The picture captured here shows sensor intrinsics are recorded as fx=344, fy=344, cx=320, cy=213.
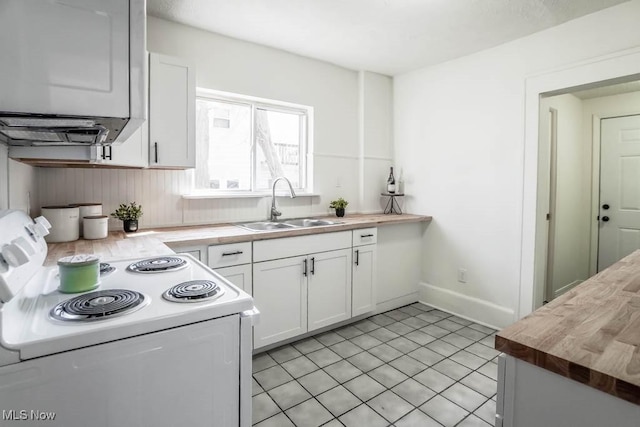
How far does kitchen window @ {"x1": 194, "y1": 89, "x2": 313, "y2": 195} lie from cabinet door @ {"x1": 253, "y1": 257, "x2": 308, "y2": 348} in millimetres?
883

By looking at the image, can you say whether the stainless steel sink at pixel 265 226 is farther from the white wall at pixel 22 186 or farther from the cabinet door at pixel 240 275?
the white wall at pixel 22 186

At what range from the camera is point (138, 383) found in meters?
0.92

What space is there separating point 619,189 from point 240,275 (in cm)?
425

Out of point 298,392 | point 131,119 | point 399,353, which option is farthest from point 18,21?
point 399,353

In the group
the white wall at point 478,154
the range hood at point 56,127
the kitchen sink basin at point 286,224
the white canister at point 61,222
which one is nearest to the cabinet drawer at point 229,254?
the kitchen sink basin at point 286,224

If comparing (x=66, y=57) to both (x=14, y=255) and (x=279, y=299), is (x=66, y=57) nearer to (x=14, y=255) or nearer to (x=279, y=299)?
(x=14, y=255)

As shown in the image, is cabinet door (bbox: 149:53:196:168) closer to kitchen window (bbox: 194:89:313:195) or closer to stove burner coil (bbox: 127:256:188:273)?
kitchen window (bbox: 194:89:313:195)

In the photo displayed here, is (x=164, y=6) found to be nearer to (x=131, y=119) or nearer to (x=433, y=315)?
(x=131, y=119)

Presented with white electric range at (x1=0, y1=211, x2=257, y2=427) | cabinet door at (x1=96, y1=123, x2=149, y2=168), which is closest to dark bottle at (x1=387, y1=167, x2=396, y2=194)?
cabinet door at (x1=96, y1=123, x2=149, y2=168)

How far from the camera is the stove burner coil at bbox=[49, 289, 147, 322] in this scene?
91 centimetres

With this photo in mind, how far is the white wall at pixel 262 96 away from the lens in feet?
7.87

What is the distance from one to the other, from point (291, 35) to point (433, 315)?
2781 millimetres

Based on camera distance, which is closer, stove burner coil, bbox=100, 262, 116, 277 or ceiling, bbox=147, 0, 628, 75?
stove burner coil, bbox=100, 262, 116, 277

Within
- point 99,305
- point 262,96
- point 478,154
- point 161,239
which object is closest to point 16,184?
point 161,239
